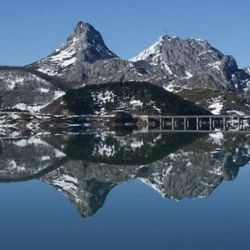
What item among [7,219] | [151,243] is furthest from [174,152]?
[151,243]

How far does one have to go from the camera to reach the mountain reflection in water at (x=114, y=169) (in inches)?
1842

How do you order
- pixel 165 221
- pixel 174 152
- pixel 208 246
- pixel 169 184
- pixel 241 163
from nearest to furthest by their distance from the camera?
Answer: pixel 208 246
pixel 165 221
pixel 169 184
pixel 241 163
pixel 174 152

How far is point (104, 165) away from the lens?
6888cm

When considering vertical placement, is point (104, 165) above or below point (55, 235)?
above

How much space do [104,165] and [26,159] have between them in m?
12.9

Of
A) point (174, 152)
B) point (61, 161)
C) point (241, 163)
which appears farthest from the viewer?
point (174, 152)

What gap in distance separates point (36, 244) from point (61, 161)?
4667 cm

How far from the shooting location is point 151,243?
27062 millimetres

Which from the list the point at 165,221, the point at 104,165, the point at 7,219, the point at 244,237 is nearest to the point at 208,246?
the point at 244,237

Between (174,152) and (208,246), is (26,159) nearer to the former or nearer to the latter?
(174,152)

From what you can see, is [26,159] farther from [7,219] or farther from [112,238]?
[112,238]

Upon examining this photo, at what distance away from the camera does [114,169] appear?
6456 centimetres

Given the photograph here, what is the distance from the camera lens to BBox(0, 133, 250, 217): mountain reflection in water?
46781mm

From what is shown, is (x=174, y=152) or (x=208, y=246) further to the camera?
(x=174, y=152)
